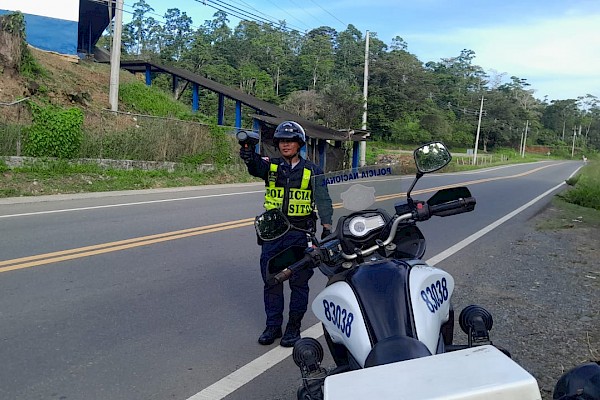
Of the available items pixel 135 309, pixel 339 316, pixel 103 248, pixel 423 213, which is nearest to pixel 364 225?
pixel 423 213

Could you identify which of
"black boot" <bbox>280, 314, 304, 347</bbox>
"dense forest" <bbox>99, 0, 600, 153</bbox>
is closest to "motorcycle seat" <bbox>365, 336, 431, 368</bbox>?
"black boot" <bbox>280, 314, 304, 347</bbox>

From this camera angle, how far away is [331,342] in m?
2.64

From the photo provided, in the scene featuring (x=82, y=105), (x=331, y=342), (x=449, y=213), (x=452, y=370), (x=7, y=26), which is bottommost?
(x=331, y=342)

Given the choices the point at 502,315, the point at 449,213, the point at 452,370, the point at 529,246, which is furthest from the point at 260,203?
the point at 452,370

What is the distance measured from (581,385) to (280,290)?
3160 millimetres

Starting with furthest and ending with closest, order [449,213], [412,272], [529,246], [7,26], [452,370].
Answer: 1. [7,26]
2. [529,246]
3. [449,213]
4. [412,272]
5. [452,370]

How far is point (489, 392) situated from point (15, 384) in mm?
3394

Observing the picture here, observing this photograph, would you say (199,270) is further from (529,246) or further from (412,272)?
(529,246)

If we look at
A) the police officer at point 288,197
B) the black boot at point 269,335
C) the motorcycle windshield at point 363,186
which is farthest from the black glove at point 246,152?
the black boot at point 269,335

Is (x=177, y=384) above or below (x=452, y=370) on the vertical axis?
below

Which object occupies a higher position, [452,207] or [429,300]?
[452,207]

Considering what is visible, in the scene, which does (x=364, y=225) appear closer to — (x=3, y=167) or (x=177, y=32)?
(x=3, y=167)

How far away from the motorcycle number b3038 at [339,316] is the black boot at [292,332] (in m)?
2.21

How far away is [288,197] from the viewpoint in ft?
14.6
